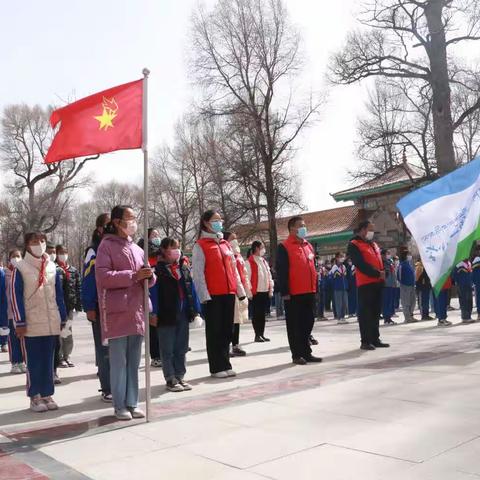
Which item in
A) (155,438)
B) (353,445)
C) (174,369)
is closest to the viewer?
(353,445)

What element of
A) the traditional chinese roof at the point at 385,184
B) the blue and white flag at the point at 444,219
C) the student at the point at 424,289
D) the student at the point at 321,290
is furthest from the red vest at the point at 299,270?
the traditional chinese roof at the point at 385,184

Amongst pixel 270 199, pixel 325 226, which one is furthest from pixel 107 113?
pixel 325 226

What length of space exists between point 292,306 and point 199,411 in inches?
127

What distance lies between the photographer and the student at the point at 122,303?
551 centimetres

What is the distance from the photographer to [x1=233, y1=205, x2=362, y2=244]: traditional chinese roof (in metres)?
35.5

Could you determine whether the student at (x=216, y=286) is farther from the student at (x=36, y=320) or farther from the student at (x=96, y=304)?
the student at (x=36, y=320)

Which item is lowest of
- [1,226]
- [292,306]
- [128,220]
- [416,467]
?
[416,467]

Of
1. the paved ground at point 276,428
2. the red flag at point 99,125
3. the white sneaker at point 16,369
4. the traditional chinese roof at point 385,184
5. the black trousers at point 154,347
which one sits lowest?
the paved ground at point 276,428

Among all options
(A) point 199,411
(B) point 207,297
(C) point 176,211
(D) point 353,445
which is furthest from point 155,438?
(C) point 176,211

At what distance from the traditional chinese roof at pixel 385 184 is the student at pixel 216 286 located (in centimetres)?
Result: 2510

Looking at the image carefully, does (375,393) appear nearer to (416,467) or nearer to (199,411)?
(199,411)

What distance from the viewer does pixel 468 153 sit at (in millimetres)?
36281

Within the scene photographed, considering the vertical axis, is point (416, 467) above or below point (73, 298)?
below

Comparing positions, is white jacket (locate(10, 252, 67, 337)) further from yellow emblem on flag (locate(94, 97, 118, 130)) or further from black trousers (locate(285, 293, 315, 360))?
black trousers (locate(285, 293, 315, 360))
